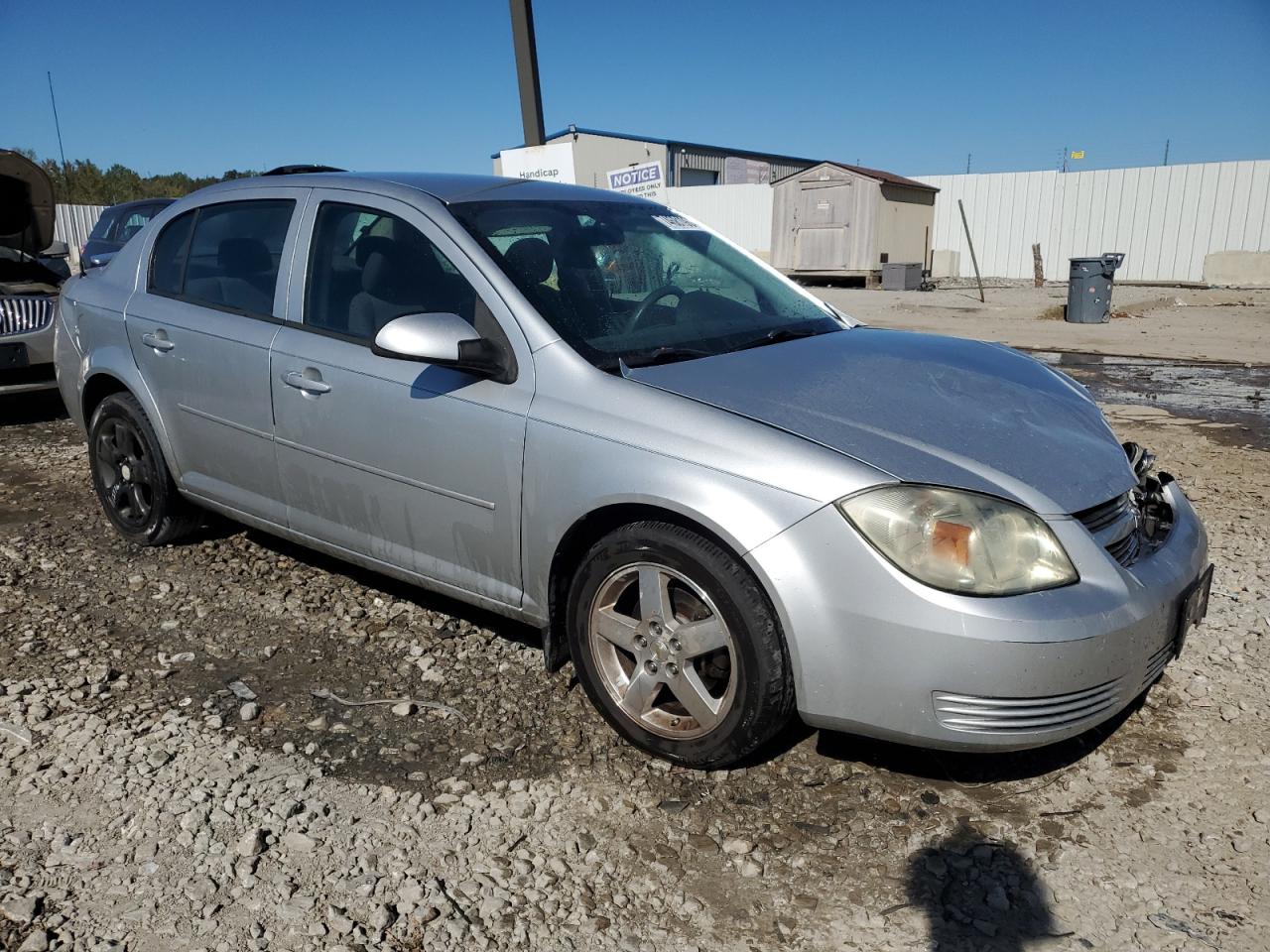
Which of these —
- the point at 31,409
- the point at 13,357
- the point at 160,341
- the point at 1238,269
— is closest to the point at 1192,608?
the point at 160,341

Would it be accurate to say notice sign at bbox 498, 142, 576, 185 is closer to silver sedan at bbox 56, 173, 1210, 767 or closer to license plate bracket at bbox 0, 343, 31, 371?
license plate bracket at bbox 0, 343, 31, 371

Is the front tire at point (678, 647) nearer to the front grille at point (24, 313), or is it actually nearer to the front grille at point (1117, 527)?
the front grille at point (1117, 527)

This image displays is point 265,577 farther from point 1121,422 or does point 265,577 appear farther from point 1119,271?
point 1119,271

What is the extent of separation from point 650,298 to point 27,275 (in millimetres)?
7434

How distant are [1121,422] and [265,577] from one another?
5.99 m

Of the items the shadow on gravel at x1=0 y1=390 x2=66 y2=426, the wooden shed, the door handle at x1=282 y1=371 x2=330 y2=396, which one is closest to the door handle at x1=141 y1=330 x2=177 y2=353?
the door handle at x1=282 y1=371 x2=330 y2=396

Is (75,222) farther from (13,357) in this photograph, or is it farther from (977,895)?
(977,895)

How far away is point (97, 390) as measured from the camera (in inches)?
186

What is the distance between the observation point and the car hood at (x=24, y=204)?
8.41 metres

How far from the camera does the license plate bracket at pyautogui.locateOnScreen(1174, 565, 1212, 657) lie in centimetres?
273

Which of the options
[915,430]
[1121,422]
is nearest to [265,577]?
[915,430]

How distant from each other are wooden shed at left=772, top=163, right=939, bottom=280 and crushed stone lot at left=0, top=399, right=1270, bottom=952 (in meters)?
20.2

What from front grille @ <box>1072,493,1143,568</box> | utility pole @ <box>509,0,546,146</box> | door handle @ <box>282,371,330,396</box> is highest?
utility pole @ <box>509,0,546,146</box>

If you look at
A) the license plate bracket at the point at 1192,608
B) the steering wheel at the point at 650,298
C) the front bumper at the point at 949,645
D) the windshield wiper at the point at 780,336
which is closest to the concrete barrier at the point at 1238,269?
the windshield wiper at the point at 780,336
